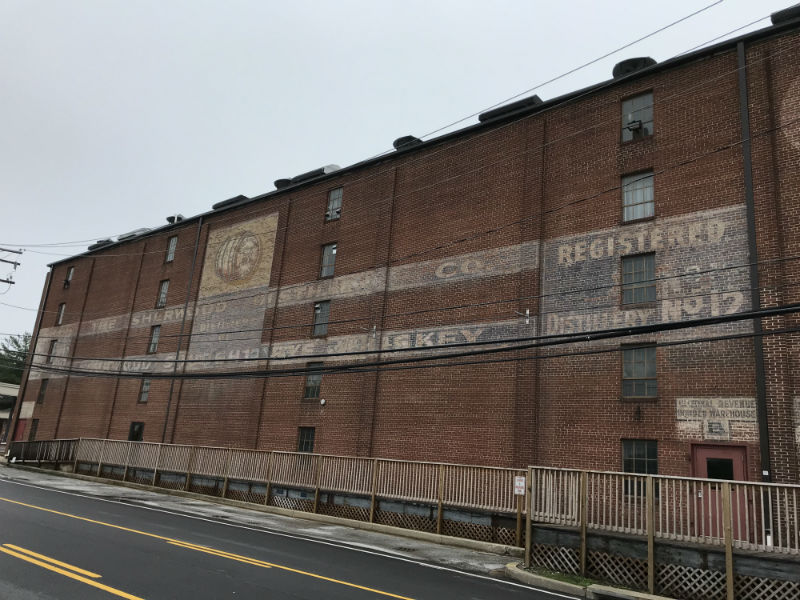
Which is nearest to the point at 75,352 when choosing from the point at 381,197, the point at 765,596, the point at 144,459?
the point at 144,459

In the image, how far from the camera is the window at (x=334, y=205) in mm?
28297

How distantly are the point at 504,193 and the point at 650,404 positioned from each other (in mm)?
9230

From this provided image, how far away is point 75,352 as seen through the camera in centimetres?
4062

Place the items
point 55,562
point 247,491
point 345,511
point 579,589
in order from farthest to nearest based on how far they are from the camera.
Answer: point 247,491 < point 345,511 < point 579,589 < point 55,562

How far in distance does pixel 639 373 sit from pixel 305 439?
14089 mm

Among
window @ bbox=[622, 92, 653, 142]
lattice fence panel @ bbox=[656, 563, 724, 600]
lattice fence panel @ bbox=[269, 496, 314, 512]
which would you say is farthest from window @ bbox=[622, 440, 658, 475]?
lattice fence panel @ bbox=[269, 496, 314, 512]

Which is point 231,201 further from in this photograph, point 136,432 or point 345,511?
point 345,511

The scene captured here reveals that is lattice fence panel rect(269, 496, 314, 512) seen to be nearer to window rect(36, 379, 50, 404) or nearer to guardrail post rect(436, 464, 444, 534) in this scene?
guardrail post rect(436, 464, 444, 534)

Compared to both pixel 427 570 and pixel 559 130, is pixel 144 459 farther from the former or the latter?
pixel 559 130

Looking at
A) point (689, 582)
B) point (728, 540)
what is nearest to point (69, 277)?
point (689, 582)

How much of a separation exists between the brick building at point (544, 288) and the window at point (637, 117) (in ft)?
0.21

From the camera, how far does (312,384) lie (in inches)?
1020

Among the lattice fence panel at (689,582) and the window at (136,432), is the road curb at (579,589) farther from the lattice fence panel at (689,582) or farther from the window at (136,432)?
the window at (136,432)

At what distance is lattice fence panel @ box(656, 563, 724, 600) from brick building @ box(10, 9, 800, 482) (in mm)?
5104
